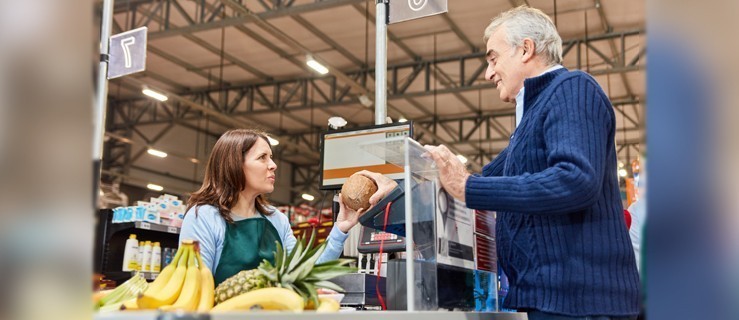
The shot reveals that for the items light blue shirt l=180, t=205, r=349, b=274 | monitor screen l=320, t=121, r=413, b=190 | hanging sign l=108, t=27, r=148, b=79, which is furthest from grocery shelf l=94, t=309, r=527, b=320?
hanging sign l=108, t=27, r=148, b=79

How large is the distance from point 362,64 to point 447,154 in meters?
11.6

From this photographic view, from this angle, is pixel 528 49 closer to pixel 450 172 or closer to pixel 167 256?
pixel 450 172

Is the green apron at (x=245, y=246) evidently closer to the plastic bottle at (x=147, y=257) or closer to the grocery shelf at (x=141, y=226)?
the grocery shelf at (x=141, y=226)

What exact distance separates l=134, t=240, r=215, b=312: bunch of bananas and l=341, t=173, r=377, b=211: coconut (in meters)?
0.70

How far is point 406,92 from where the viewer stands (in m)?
14.4

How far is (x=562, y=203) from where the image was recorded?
1.62 meters

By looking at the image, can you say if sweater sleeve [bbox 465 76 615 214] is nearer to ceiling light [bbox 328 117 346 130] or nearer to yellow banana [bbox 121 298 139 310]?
yellow banana [bbox 121 298 139 310]

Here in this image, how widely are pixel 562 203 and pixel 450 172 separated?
0.31 meters

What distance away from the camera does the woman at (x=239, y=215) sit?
2641 millimetres

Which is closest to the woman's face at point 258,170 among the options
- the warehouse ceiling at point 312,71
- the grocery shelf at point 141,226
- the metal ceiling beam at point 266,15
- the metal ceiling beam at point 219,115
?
the grocery shelf at point 141,226

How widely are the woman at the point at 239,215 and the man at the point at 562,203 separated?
2.52 ft
